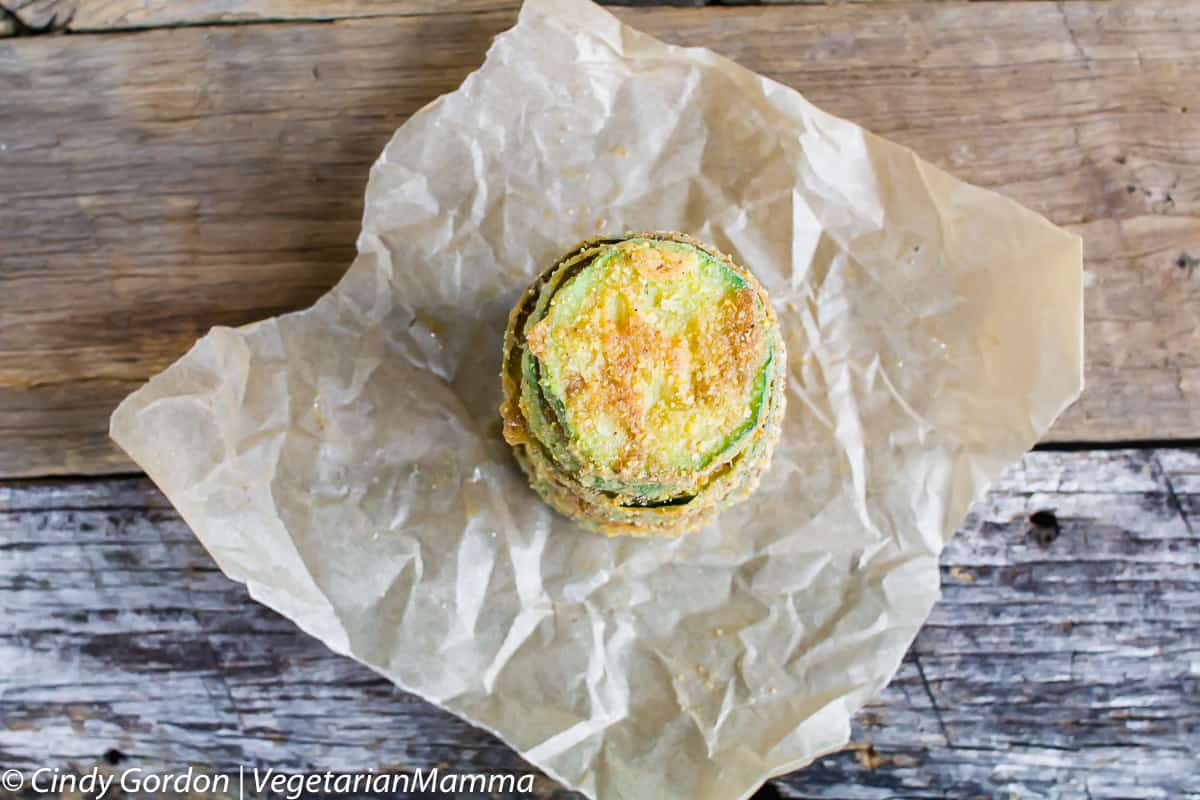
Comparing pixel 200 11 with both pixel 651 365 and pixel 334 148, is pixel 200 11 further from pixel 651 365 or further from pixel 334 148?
pixel 651 365

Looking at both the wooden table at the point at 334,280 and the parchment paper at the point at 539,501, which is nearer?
the parchment paper at the point at 539,501

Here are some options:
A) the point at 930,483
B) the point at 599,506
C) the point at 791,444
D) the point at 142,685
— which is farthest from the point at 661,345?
the point at 142,685

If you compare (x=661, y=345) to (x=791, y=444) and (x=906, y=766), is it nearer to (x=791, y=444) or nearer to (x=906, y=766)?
(x=791, y=444)

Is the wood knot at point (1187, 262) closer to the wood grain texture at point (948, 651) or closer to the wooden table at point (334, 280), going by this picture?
the wooden table at point (334, 280)

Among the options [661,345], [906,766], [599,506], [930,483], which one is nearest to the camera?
[661,345]

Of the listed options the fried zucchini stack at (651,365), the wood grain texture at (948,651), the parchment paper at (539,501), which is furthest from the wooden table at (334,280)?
the fried zucchini stack at (651,365)

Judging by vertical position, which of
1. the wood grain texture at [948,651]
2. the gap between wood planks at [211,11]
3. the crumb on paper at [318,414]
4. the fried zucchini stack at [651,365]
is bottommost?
the wood grain texture at [948,651]

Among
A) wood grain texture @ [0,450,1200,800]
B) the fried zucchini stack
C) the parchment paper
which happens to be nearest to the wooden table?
wood grain texture @ [0,450,1200,800]

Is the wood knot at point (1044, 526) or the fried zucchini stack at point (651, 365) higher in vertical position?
the fried zucchini stack at point (651, 365)

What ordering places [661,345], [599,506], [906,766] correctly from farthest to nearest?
[906,766]
[599,506]
[661,345]
